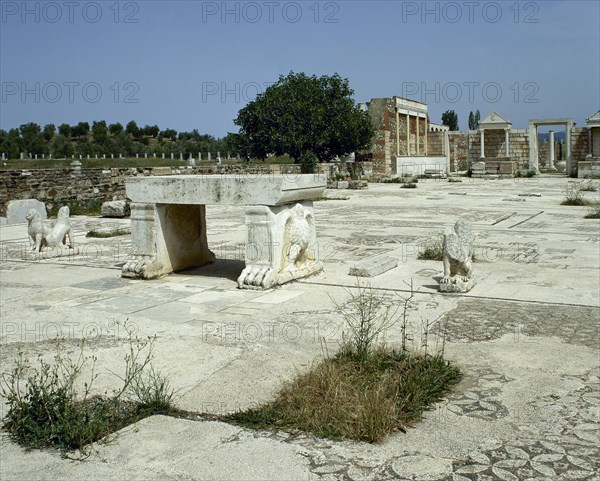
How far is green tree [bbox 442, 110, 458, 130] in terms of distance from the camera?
71.4 meters

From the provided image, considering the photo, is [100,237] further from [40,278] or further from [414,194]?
[414,194]

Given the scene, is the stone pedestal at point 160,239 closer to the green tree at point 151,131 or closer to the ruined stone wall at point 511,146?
the ruined stone wall at point 511,146

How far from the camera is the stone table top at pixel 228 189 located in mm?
8125

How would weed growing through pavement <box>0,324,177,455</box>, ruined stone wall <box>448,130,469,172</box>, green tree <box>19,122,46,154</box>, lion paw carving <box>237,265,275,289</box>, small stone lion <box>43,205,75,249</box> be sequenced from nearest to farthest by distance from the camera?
weed growing through pavement <box>0,324,177,455</box> < lion paw carving <box>237,265,275,289</box> < small stone lion <box>43,205,75,249</box> < ruined stone wall <box>448,130,469,172</box> < green tree <box>19,122,46,154</box>

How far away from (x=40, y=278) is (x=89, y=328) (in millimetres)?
3180

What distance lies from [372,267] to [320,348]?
340cm

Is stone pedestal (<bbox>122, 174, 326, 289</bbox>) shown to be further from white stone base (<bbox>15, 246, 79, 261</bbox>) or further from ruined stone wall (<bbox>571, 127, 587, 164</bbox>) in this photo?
ruined stone wall (<bbox>571, 127, 587, 164</bbox>)

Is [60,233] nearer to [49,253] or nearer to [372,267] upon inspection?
[49,253]

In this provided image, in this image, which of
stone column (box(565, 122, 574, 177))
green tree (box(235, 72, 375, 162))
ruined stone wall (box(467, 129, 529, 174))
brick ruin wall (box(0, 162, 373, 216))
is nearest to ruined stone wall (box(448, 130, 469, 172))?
ruined stone wall (box(467, 129, 529, 174))

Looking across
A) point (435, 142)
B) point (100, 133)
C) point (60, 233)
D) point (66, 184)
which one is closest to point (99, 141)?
point (100, 133)

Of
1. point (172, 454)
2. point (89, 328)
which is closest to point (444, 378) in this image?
point (172, 454)

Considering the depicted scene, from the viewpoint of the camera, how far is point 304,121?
33250 millimetres

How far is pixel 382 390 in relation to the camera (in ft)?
13.6

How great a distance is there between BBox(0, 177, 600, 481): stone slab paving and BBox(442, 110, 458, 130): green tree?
61.4 meters
